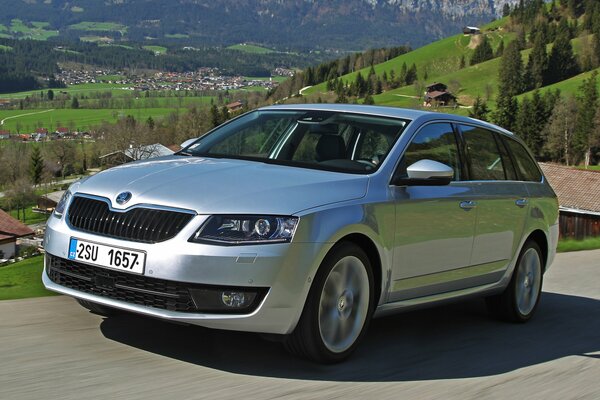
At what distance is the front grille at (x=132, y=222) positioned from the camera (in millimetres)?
4719

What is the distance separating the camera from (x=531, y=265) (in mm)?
7551

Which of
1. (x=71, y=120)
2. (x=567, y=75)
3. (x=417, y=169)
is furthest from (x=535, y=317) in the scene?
(x=71, y=120)

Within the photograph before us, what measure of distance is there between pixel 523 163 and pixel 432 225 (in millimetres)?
2112

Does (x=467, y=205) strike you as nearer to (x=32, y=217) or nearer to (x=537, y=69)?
(x=32, y=217)

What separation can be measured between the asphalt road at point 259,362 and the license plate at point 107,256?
0.54 metres

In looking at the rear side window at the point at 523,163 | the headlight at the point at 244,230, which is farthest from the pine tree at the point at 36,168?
the headlight at the point at 244,230

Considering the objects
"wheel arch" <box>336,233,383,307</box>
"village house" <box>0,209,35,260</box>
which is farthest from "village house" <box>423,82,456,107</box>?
"wheel arch" <box>336,233,383,307</box>

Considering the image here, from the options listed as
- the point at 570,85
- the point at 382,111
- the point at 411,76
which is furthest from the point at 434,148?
the point at 411,76

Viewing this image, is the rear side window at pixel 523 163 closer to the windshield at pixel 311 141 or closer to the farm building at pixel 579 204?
the windshield at pixel 311 141

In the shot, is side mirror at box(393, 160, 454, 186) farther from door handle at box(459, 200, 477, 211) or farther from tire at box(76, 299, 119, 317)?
tire at box(76, 299, 119, 317)

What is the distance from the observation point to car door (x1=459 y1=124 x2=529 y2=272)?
21.7 feet

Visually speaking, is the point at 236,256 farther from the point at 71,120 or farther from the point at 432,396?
the point at 71,120

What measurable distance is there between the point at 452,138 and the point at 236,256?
2.55m

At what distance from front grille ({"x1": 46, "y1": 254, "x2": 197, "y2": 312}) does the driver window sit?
1.76m
